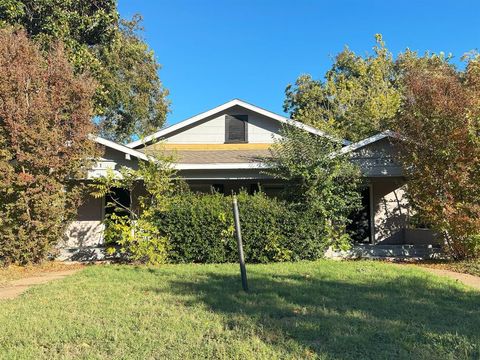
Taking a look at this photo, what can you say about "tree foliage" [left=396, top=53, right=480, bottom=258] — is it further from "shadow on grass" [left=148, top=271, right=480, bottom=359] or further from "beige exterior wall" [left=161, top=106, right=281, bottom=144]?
"beige exterior wall" [left=161, top=106, right=281, bottom=144]

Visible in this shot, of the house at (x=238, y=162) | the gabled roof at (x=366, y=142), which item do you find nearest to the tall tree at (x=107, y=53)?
the house at (x=238, y=162)

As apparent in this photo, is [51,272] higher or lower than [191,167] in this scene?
lower

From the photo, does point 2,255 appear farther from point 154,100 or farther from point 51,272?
point 154,100

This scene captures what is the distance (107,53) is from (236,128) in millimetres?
12655

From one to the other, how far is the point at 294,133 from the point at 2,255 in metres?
7.81

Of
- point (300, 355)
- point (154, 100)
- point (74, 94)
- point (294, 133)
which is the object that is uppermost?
point (154, 100)

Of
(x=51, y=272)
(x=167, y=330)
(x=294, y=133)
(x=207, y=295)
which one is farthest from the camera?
(x=294, y=133)

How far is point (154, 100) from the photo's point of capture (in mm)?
32438

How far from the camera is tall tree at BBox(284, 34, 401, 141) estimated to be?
82.7ft

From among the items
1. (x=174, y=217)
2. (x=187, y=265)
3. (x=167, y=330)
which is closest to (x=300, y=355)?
(x=167, y=330)

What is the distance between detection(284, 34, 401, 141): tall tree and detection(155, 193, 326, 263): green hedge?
9.52 m

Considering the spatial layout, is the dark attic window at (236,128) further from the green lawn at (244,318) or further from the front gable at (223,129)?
the green lawn at (244,318)

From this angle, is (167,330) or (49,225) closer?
(167,330)

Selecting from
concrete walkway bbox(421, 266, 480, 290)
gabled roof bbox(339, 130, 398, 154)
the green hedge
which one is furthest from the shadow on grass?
gabled roof bbox(339, 130, 398, 154)
